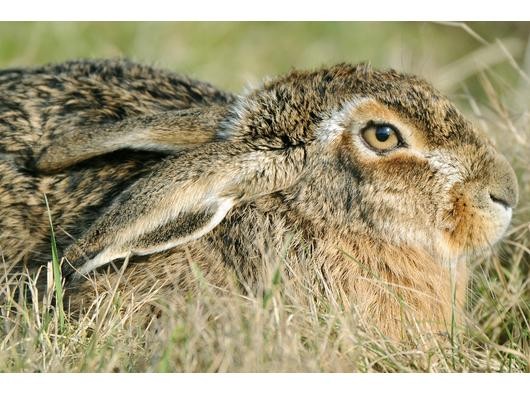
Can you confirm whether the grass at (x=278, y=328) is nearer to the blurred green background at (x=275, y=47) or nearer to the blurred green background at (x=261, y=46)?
the blurred green background at (x=275, y=47)

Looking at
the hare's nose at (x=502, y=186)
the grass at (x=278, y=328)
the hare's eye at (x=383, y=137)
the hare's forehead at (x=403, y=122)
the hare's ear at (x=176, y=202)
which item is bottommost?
the grass at (x=278, y=328)

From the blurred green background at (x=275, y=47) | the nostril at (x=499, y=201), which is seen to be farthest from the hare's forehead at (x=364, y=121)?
the blurred green background at (x=275, y=47)

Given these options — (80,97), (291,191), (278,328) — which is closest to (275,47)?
(80,97)

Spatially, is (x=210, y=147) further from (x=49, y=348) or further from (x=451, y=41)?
(x=451, y=41)

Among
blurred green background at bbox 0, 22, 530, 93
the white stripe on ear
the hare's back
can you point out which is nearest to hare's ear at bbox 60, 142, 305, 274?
the white stripe on ear

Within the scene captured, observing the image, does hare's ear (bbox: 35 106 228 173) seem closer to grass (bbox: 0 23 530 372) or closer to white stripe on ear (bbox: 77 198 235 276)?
white stripe on ear (bbox: 77 198 235 276)
